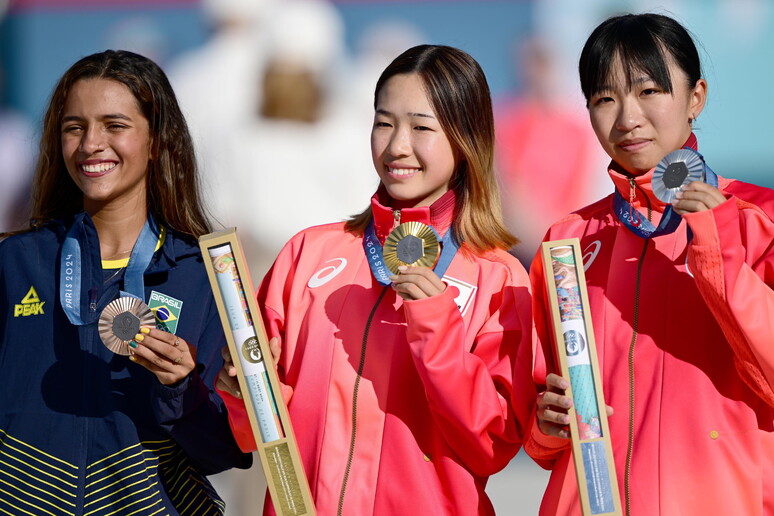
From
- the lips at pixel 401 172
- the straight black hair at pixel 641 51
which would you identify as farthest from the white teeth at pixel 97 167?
the straight black hair at pixel 641 51

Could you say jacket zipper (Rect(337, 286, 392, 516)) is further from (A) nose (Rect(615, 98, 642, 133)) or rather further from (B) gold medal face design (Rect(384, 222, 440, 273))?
(A) nose (Rect(615, 98, 642, 133))

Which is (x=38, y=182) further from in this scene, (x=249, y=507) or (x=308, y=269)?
(x=249, y=507)

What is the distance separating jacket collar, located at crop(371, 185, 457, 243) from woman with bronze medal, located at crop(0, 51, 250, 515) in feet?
1.75

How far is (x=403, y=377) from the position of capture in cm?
280

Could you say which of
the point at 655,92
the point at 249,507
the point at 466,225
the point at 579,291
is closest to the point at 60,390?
the point at 466,225

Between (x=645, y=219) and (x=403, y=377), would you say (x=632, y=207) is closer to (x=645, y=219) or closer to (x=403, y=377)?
(x=645, y=219)

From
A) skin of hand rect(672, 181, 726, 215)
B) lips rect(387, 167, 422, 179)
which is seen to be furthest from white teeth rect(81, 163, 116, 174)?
skin of hand rect(672, 181, 726, 215)

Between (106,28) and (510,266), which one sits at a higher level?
(106,28)

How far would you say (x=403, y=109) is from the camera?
293 centimetres

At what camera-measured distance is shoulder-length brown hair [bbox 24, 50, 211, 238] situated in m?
3.17

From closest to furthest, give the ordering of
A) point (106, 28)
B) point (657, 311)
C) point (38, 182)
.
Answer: point (657, 311), point (38, 182), point (106, 28)

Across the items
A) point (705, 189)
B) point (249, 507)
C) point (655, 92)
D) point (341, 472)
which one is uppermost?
point (655, 92)

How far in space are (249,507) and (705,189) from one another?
3576 millimetres

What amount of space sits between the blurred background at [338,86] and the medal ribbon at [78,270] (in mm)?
2868
